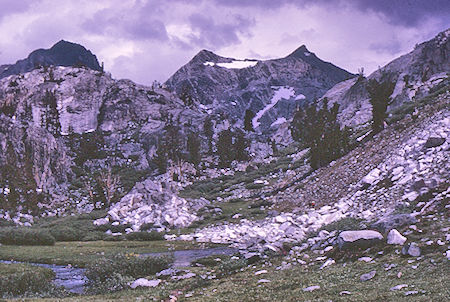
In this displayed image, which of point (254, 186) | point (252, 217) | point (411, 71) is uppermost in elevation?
point (411, 71)

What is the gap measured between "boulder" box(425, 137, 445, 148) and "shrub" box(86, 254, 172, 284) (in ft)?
77.3

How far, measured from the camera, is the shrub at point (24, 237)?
37031 millimetres

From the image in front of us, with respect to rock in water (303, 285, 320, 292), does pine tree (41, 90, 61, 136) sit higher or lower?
higher

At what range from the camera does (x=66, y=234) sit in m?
42.4

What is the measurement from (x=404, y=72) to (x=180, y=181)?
3425 inches

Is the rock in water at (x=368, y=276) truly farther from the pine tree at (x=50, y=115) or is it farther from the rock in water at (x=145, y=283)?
the pine tree at (x=50, y=115)

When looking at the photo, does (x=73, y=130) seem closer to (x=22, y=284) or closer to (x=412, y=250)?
(x=22, y=284)

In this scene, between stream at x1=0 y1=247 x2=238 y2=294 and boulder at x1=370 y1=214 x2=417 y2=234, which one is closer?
boulder at x1=370 y1=214 x2=417 y2=234

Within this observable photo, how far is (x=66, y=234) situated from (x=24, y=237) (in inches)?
219

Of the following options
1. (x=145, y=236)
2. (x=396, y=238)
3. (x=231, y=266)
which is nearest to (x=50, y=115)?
(x=145, y=236)

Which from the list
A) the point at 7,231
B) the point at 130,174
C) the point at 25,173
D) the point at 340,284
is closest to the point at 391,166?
the point at 340,284

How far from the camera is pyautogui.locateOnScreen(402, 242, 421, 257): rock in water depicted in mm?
13117

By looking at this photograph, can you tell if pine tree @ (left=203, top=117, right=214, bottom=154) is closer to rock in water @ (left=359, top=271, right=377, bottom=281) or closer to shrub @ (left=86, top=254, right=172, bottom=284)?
shrub @ (left=86, top=254, right=172, bottom=284)

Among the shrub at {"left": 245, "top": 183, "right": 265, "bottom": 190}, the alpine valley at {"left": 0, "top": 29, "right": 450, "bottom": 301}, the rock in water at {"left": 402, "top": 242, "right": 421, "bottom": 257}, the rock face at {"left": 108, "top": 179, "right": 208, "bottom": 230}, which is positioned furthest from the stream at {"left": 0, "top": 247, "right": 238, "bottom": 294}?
the shrub at {"left": 245, "top": 183, "right": 265, "bottom": 190}
